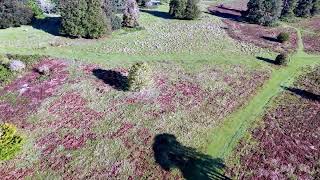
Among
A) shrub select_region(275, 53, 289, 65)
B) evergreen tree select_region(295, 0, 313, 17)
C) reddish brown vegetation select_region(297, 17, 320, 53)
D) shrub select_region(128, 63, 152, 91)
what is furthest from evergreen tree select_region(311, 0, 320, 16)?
shrub select_region(128, 63, 152, 91)

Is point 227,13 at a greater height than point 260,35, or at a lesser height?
greater

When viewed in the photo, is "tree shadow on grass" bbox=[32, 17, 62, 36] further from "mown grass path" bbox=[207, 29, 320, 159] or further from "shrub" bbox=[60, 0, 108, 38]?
"mown grass path" bbox=[207, 29, 320, 159]

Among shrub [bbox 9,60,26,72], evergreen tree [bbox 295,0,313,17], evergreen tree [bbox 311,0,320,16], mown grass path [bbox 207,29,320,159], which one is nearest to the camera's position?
mown grass path [bbox 207,29,320,159]

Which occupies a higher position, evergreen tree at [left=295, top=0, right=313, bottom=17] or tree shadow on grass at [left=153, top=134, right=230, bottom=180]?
evergreen tree at [left=295, top=0, right=313, bottom=17]

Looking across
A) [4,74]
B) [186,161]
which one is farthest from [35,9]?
[186,161]

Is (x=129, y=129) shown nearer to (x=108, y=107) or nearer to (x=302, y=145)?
(x=108, y=107)

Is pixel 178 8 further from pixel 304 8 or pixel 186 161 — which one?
pixel 186 161
